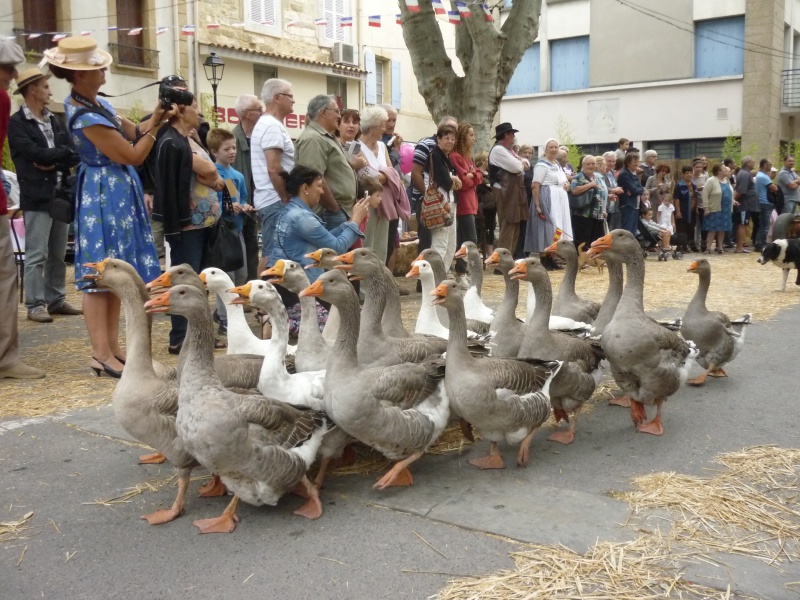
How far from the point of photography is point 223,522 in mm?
3268

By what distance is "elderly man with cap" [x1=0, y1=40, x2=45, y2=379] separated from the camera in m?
5.36

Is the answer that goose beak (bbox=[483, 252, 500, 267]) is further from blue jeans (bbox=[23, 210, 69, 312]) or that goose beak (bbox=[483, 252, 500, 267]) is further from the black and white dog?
the black and white dog

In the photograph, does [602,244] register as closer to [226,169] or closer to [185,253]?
[185,253]

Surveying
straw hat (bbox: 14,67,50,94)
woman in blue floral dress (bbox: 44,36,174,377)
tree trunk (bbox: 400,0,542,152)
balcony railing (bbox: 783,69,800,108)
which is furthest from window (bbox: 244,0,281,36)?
balcony railing (bbox: 783,69,800,108)

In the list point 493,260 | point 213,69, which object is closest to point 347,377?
point 493,260

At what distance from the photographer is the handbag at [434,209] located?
28.9 ft

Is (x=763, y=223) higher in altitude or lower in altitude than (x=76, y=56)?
lower

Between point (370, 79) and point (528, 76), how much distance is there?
26.8 feet

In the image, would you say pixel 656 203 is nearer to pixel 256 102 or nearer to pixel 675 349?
pixel 256 102

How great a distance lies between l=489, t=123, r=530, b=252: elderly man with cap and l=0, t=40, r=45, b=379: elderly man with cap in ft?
23.6

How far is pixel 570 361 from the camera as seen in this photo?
14.6ft

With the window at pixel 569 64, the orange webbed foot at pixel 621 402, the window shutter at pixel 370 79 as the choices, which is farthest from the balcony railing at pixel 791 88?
the orange webbed foot at pixel 621 402

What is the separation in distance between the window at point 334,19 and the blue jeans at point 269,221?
2081 centimetres

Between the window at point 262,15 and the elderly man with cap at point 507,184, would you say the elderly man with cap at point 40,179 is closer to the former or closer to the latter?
the elderly man with cap at point 507,184
